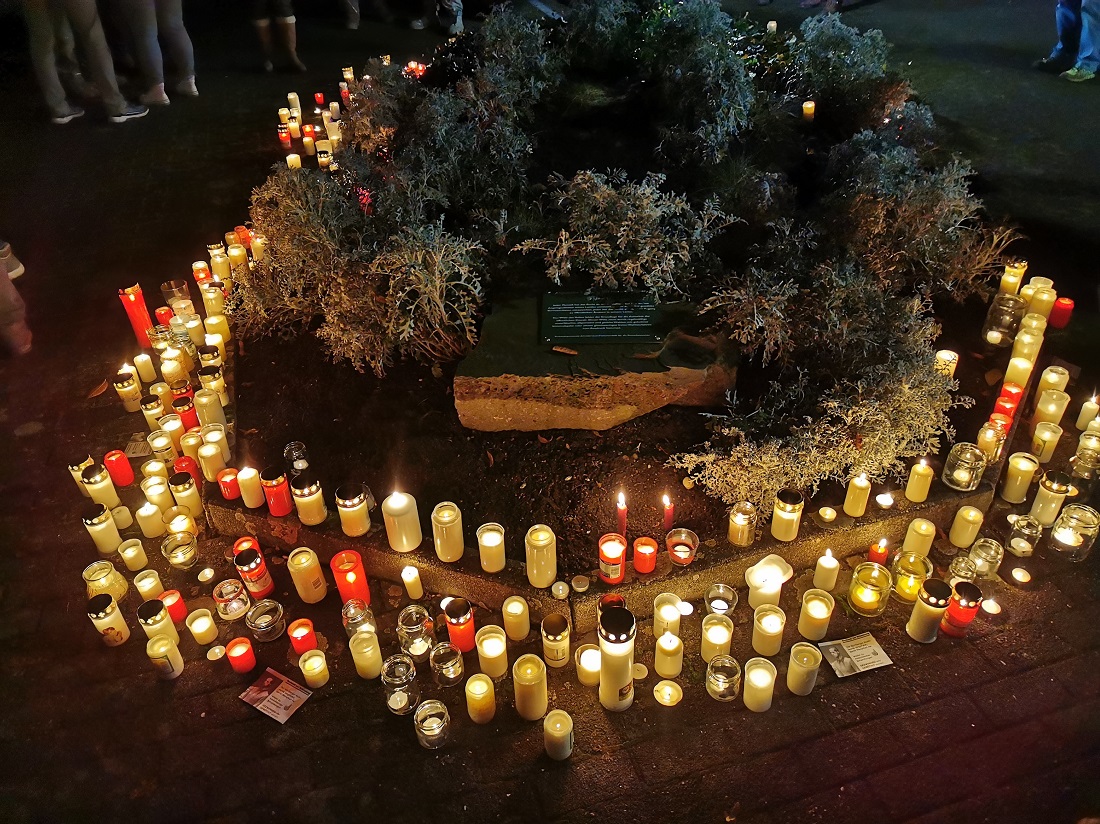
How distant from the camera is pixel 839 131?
684cm

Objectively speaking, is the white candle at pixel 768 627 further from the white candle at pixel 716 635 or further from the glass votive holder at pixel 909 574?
the glass votive holder at pixel 909 574

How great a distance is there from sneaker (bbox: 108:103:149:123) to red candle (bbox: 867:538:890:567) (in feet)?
35.7

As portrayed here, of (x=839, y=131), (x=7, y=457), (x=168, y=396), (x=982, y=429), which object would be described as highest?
(x=839, y=131)

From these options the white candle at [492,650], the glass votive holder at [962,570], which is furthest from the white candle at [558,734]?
the glass votive holder at [962,570]

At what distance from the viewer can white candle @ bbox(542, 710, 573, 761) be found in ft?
10.1

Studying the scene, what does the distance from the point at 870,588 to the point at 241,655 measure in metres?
3.04

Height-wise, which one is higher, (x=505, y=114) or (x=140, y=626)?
(x=505, y=114)

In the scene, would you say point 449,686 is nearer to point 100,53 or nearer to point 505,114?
point 505,114

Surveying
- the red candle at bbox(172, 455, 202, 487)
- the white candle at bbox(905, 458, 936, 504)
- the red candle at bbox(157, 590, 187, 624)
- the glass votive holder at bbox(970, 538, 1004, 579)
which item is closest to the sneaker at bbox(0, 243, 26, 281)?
the red candle at bbox(172, 455, 202, 487)

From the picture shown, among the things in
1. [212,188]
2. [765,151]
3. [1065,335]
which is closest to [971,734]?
[1065,335]

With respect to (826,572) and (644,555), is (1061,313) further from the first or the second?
(644,555)

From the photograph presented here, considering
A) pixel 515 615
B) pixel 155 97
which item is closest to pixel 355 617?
pixel 515 615

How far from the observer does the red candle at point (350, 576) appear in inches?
144

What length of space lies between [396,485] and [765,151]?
13.7 feet
